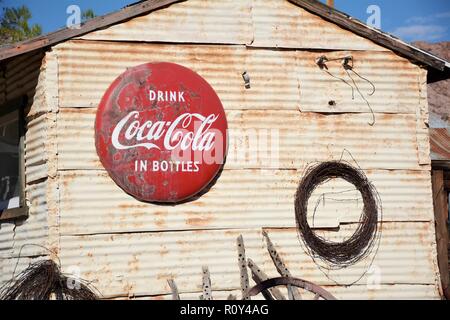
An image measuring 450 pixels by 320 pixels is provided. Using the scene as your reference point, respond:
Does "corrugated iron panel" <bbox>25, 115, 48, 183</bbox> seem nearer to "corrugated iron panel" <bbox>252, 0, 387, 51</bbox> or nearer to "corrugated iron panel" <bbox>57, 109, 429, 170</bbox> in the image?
"corrugated iron panel" <bbox>57, 109, 429, 170</bbox>

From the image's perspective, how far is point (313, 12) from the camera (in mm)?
12023

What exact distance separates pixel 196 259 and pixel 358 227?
2.57 meters

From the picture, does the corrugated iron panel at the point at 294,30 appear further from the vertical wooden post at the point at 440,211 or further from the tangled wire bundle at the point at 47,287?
the tangled wire bundle at the point at 47,287

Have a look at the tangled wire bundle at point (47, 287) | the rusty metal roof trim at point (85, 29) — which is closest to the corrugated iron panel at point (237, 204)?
the tangled wire bundle at point (47, 287)

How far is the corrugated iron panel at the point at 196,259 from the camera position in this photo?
10.7m

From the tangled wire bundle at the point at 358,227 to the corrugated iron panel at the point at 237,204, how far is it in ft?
0.38

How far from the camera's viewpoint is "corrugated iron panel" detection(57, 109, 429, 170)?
11.5 meters

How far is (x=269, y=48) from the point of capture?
11789 mm

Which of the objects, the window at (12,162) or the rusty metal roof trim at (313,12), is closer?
the rusty metal roof trim at (313,12)

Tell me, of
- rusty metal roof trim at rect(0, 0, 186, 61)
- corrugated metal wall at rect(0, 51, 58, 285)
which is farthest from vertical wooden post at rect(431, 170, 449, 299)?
corrugated metal wall at rect(0, 51, 58, 285)
